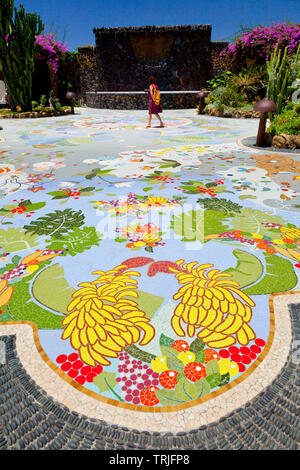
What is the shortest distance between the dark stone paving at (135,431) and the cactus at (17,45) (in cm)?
1387

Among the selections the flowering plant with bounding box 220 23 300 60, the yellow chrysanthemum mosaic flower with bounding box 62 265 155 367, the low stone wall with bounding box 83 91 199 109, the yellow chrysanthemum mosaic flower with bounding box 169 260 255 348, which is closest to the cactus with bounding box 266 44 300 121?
the yellow chrysanthemum mosaic flower with bounding box 169 260 255 348

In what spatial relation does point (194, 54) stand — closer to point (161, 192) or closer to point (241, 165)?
point (241, 165)

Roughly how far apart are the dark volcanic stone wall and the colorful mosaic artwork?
54.1ft

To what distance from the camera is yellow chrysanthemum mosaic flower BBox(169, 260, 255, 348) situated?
5.11 feet

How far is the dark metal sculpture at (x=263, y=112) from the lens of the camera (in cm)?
558

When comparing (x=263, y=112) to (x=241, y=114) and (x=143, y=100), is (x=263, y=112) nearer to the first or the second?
(x=241, y=114)

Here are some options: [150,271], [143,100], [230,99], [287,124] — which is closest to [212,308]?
[150,271]

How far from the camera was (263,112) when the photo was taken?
5.79m

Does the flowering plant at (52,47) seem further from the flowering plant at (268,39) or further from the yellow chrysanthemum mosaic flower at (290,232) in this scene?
the yellow chrysanthemum mosaic flower at (290,232)

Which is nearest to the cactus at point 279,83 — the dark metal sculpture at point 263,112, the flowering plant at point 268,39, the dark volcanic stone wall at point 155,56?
the dark metal sculpture at point 263,112

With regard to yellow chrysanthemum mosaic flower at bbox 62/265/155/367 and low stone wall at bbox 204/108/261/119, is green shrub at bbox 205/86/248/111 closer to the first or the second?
low stone wall at bbox 204/108/261/119

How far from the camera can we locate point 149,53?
18062 mm
